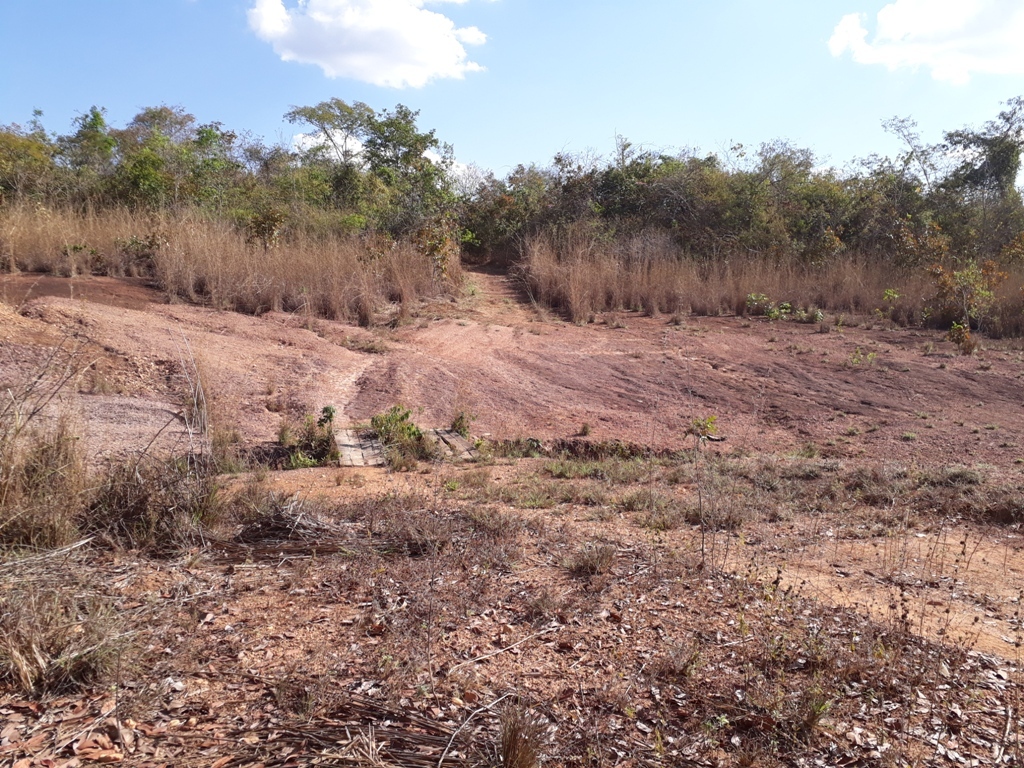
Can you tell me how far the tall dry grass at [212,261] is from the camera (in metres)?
9.67

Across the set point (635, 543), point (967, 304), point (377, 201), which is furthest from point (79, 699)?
point (377, 201)

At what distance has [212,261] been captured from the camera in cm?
981

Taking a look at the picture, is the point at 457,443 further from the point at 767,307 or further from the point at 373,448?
the point at 767,307

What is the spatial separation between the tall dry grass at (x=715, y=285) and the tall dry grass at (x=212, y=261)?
102 inches

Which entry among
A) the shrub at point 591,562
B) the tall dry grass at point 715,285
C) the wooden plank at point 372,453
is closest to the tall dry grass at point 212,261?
the tall dry grass at point 715,285

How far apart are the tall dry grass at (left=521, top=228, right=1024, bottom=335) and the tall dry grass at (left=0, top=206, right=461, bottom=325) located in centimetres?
260

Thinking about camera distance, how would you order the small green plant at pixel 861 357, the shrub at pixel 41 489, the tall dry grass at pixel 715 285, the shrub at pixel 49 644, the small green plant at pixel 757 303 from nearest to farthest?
the shrub at pixel 49 644, the shrub at pixel 41 489, the small green plant at pixel 861 357, the tall dry grass at pixel 715 285, the small green plant at pixel 757 303

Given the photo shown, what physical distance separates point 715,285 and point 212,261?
8.32m

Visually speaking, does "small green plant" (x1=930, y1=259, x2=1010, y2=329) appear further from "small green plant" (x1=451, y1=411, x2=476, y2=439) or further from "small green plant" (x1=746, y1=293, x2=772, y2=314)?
"small green plant" (x1=451, y1=411, x2=476, y2=439)

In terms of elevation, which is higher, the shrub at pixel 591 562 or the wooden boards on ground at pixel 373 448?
the wooden boards on ground at pixel 373 448

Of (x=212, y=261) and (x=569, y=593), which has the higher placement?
(x=212, y=261)

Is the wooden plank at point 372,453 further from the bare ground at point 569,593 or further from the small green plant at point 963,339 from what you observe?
the small green plant at point 963,339

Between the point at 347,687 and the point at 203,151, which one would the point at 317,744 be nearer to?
the point at 347,687

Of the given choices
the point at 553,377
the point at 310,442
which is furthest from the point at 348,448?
the point at 553,377
